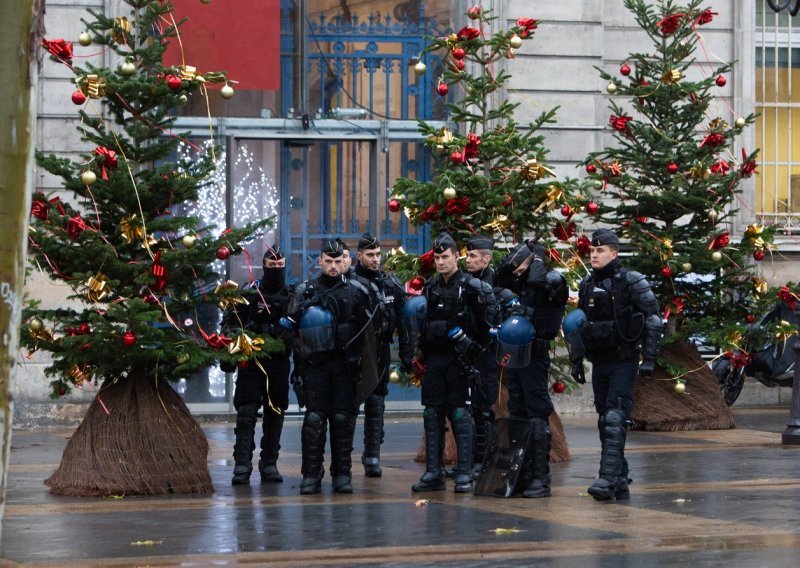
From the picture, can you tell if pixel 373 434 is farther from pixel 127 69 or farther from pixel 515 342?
pixel 127 69

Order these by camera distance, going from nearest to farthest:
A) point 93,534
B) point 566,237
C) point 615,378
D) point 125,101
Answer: point 93,534, point 615,378, point 125,101, point 566,237

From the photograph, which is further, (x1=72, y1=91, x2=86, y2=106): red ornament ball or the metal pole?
the metal pole

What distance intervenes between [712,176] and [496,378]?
5909 millimetres

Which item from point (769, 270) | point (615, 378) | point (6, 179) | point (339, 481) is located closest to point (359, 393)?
point (339, 481)

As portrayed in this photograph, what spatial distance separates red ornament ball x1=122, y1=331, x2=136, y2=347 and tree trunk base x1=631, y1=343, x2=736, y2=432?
7471 mm

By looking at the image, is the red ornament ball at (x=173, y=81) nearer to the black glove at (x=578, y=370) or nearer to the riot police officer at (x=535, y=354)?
the riot police officer at (x=535, y=354)

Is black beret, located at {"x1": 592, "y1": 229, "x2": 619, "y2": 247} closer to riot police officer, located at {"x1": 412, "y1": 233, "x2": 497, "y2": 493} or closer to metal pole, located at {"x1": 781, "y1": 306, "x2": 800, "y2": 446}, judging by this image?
riot police officer, located at {"x1": 412, "y1": 233, "x2": 497, "y2": 493}

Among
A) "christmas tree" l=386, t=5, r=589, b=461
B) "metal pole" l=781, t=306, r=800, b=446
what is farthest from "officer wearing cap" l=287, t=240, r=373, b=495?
"metal pole" l=781, t=306, r=800, b=446

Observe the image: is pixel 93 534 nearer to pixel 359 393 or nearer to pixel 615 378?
pixel 359 393

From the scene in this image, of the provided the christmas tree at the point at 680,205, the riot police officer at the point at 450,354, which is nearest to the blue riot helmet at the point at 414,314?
the riot police officer at the point at 450,354

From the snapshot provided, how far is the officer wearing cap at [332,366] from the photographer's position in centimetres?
1175

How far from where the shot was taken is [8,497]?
1166cm

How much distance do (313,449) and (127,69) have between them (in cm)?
312

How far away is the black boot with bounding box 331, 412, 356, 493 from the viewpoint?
11805 millimetres
